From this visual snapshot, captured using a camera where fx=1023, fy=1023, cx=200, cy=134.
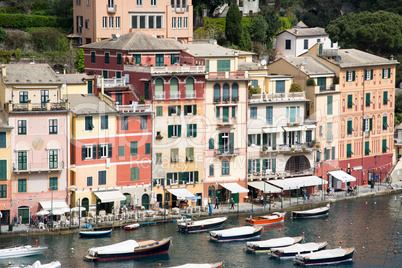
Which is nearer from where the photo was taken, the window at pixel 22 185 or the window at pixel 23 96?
the window at pixel 22 185

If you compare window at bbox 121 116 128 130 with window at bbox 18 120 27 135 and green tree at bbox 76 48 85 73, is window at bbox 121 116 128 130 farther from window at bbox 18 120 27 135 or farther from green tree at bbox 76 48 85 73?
green tree at bbox 76 48 85 73

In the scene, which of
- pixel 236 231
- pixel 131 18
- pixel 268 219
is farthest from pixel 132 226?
pixel 131 18

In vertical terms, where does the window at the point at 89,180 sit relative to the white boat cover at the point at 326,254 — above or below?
above

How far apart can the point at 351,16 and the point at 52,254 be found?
225 ft

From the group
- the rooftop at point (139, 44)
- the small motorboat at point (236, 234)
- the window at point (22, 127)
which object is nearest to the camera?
the small motorboat at point (236, 234)

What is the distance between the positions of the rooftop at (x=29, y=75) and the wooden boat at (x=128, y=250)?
17253 mm

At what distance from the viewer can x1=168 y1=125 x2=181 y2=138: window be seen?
96.8 m

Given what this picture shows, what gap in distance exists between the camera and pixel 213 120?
98.7m

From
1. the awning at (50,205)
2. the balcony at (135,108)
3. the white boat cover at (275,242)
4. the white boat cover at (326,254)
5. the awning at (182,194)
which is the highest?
the balcony at (135,108)

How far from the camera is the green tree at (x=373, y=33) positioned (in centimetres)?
13064

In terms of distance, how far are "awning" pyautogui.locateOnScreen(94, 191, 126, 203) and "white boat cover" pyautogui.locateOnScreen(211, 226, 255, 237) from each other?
32.3ft

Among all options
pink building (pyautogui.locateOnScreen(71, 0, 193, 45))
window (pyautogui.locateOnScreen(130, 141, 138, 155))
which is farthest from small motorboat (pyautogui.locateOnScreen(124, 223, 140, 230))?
pink building (pyautogui.locateOnScreen(71, 0, 193, 45))

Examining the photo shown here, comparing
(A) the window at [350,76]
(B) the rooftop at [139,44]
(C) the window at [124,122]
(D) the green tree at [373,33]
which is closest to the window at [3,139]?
(C) the window at [124,122]

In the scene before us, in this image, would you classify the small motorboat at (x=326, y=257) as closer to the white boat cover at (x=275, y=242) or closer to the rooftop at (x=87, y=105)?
the white boat cover at (x=275, y=242)
